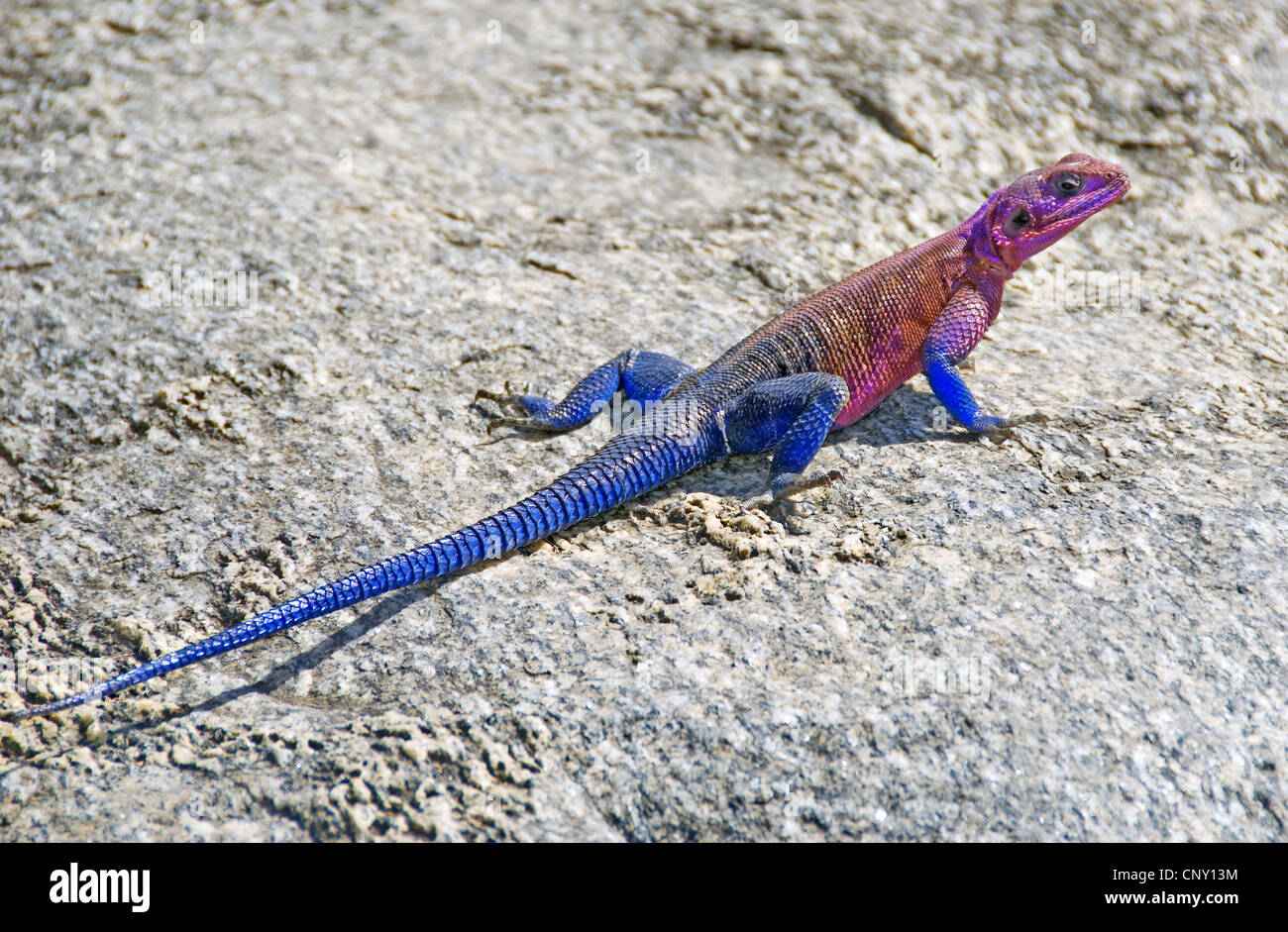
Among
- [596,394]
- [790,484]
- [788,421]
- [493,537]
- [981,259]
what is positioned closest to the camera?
[493,537]

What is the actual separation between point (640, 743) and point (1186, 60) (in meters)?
6.36

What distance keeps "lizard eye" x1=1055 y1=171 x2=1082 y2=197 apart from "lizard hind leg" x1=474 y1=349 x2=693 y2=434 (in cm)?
194

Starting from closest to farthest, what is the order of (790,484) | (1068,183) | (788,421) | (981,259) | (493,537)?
1. (493,537)
2. (790,484)
3. (788,421)
4. (1068,183)
5. (981,259)

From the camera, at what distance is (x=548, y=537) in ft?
13.1

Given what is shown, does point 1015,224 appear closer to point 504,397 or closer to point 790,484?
point 790,484

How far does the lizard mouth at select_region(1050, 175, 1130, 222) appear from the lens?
4.82m

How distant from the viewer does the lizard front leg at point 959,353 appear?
4312 mm

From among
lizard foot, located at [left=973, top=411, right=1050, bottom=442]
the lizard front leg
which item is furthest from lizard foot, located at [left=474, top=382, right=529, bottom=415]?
lizard foot, located at [left=973, top=411, right=1050, bottom=442]

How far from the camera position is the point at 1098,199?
4.82 meters

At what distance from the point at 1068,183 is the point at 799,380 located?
172cm

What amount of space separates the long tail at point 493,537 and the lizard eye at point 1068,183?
208cm

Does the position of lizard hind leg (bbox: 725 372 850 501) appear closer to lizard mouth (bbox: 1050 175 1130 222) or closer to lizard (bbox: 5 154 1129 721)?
lizard (bbox: 5 154 1129 721)

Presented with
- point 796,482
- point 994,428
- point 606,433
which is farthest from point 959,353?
point 606,433

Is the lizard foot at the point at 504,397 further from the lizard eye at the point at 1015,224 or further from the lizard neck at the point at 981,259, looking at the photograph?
the lizard eye at the point at 1015,224
